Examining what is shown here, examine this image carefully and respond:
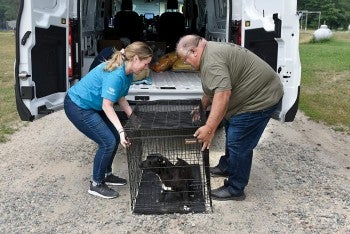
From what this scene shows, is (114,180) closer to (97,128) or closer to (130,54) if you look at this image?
(97,128)

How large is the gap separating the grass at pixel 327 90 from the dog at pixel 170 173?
400cm

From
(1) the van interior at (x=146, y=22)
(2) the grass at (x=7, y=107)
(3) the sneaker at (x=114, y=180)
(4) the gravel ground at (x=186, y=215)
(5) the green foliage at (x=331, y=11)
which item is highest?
(5) the green foliage at (x=331, y=11)

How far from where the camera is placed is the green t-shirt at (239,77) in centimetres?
395

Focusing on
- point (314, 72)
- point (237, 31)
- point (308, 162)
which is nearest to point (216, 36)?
point (237, 31)

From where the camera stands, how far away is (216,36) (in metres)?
7.86

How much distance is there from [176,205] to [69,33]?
242 cm

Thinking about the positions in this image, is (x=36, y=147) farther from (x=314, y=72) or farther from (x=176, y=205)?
(x=314, y=72)

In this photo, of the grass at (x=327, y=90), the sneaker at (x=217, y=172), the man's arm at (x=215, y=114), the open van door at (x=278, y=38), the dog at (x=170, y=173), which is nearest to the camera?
the man's arm at (x=215, y=114)

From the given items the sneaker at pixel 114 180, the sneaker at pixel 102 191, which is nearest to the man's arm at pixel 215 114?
the sneaker at pixel 102 191

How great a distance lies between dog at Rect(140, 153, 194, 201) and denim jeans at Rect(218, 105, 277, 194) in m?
0.42

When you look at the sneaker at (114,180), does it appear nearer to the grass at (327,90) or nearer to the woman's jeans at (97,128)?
the woman's jeans at (97,128)

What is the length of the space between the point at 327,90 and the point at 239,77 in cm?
769

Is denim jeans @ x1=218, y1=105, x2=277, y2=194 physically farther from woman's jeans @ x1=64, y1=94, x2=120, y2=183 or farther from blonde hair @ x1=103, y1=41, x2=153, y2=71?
woman's jeans @ x1=64, y1=94, x2=120, y2=183

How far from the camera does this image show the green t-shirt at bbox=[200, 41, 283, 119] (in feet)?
13.0
